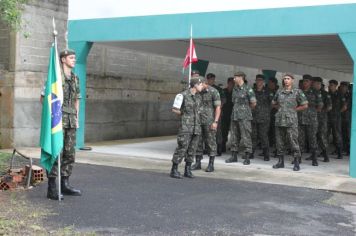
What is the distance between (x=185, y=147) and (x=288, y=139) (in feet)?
7.34

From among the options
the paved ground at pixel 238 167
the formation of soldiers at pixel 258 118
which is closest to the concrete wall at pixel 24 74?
the paved ground at pixel 238 167

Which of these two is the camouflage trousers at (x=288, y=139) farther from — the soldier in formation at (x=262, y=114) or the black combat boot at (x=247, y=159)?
the soldier in formation at (x=262, y=114)

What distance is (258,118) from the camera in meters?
10.8

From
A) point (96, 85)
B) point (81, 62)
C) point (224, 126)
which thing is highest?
point (81, 62)

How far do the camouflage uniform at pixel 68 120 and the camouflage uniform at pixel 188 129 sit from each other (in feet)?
6.56

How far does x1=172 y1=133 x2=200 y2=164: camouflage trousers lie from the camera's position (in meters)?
7.91

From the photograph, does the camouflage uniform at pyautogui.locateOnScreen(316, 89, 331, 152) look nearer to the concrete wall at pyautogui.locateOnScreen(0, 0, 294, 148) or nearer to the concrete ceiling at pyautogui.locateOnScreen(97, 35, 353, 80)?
the concrete ceiling at pyautogui.locateOnScreen(97, 35, 353, 80)

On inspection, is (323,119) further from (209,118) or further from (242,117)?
(209,118)

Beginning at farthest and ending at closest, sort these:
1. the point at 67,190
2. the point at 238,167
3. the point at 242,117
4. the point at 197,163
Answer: the point at 242,117, the point at 238,167, the point at 197,163, the point at 67,190

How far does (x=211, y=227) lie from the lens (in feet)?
16.9

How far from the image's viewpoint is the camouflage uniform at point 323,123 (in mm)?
10727

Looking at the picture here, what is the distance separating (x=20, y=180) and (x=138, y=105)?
26.8ft

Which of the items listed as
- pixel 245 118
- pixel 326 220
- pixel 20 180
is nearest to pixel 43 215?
pixel 20 180

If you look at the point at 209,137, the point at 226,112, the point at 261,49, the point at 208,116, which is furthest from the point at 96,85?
the point at 209,137
